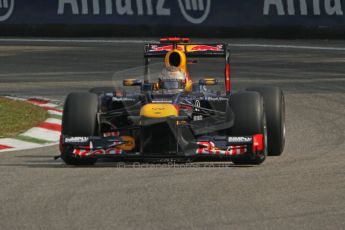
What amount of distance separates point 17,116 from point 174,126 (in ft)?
18.4

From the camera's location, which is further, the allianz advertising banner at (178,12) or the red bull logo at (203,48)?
the allianz advertising banner at (178,12)

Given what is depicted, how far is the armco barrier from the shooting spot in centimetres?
3072

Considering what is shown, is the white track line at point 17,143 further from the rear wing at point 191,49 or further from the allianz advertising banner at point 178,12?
the allianz advertising banner at point 178,12

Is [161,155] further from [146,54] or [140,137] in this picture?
[146,54]

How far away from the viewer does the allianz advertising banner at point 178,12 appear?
30672 millimetres

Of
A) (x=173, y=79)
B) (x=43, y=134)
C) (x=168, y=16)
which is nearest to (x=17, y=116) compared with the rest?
(x=43, y=134)

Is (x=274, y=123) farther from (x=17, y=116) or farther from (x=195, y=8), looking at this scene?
(x=195, y=8)

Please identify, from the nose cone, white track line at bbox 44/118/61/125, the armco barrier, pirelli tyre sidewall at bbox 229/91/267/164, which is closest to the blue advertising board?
the armco barrier

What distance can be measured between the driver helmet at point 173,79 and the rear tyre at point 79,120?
1319 mm

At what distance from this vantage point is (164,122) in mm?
11984

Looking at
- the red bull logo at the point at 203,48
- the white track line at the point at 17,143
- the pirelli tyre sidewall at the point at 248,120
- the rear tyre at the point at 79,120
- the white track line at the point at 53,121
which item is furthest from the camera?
the white track line at the point at 53,121

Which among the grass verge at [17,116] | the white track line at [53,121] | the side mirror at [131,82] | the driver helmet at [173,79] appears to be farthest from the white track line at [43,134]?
the driver helmet at [173,79]

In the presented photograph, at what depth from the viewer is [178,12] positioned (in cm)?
3130
